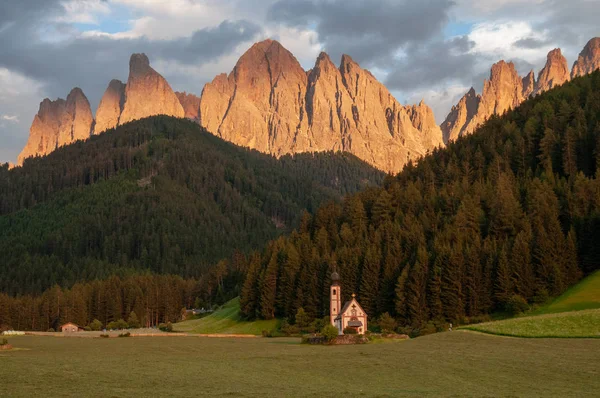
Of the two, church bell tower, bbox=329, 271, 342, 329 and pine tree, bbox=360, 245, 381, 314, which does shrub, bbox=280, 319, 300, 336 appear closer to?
church bell tower, bbox=329, 271, 342, 329

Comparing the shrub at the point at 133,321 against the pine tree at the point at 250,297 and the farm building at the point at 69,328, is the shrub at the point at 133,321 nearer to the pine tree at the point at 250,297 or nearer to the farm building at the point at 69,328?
the farm building at the point at 69,328

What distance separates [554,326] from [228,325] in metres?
69.2

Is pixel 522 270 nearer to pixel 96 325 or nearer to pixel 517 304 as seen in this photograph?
pixel 517 304

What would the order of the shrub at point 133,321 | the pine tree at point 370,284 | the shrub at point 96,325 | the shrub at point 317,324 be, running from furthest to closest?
1. the shrub at point 133,321
2. the shrub at point 96,325
3. the pine tree at point 370,284
4. the shrub at point 317,324

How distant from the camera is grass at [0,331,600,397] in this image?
3916 cm

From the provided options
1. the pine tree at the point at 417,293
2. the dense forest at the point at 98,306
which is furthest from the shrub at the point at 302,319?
the dense forest at the point at 98,306

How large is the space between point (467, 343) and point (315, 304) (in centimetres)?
4906

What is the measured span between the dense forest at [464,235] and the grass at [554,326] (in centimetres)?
1773

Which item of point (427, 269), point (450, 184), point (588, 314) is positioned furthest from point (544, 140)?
point (588, 314)

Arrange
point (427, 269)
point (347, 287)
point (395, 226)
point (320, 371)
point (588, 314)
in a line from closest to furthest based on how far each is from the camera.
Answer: point (320, 371) < point (588, 314) < point (427, 269) < point (347, 287) < point (395, 226)

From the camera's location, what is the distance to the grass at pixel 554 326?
216 feet

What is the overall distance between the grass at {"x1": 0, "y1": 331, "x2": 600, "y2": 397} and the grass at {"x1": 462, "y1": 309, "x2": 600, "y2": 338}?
3.59 m

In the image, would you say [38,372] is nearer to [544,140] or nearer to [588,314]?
[588,314]

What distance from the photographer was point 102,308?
170500mm
